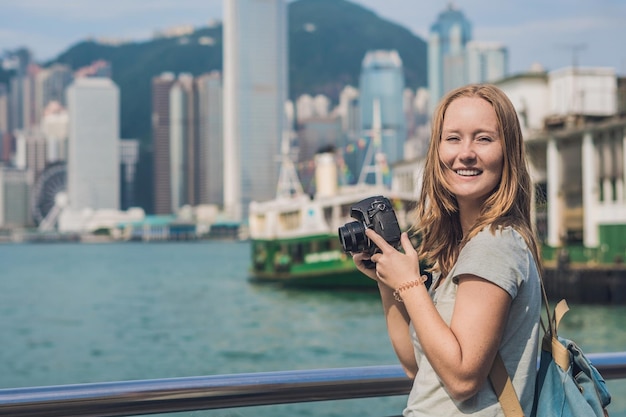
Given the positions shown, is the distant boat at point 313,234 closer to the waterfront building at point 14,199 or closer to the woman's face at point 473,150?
the woman's face at point 473,150

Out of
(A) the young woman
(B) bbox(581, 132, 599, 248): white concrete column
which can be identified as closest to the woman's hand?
(A) the young woman

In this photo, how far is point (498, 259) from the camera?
157 centimetres

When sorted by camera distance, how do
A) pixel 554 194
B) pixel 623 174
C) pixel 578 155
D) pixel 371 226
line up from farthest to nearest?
pixel 554 194 < pixel 578 155 < pixel 623 174 < pixel 371 226

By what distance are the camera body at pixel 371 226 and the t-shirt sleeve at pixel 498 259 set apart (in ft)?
0.43

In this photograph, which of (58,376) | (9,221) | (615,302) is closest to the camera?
(58,376)

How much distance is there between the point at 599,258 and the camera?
2495cm

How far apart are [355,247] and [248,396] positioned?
0.44m

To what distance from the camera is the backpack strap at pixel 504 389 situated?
1556 millimetres

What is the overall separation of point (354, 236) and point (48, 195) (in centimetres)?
20183

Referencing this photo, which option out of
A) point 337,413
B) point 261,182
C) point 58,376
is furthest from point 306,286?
point 261,182

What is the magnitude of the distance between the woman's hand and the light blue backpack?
0.21 meters

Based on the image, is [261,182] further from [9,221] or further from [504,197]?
[504,197]

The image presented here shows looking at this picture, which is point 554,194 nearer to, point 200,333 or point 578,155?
point 578,155

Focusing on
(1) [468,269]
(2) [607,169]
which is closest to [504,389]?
(1) [468,269]
